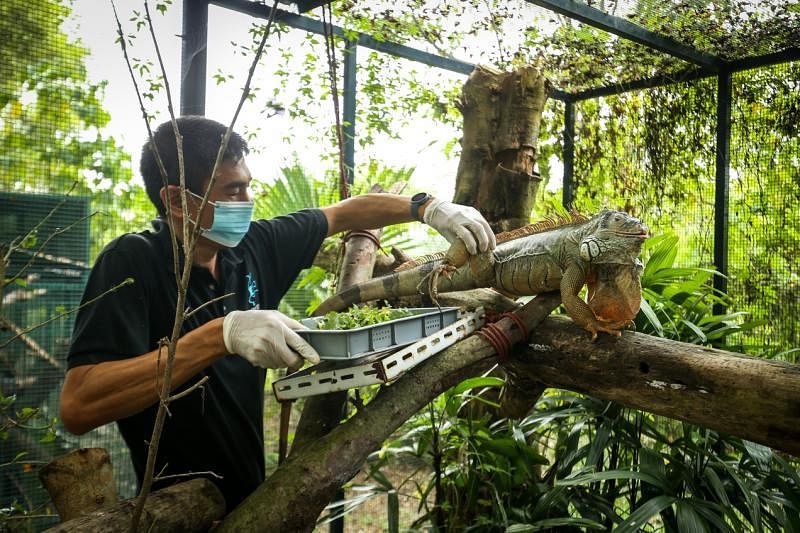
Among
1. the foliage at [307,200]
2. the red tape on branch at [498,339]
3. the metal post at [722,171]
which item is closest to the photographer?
the red tape on branch at [498,339]

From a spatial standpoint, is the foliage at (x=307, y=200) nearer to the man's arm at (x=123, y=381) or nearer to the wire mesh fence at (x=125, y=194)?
the wire mesh fence at (x=125, y=194)

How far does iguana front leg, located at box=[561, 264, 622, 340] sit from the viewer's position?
6.66ft

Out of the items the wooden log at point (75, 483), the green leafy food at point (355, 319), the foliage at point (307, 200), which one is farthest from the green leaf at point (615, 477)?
the foliage at point (307, 200)

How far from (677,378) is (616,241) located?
0.49 metres

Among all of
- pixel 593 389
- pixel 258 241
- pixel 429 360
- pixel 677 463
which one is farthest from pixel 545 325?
pixel 258 241

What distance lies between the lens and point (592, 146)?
4.55 meters

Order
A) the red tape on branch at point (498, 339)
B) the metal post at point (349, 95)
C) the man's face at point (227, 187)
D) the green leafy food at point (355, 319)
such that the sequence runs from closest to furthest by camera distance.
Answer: the green leafy food at point (355, 319) < the red tape on branch at point (498, 339) < the man's face at point (227, 187) < the metal post at point (349, 95)

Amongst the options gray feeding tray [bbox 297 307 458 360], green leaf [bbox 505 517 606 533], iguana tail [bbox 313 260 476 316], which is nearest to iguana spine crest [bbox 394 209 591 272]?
iguana tail [bbox 313 260 476 316]

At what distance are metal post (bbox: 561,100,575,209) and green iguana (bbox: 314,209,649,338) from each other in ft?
7.14

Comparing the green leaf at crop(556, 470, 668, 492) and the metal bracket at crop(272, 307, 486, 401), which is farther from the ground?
the metal bracket at crop(272, 307, 486, 401)

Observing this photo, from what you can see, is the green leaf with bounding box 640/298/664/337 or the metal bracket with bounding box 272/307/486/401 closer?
the metal bracket with bounding box 272/307/486/401

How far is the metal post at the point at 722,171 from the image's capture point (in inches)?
147

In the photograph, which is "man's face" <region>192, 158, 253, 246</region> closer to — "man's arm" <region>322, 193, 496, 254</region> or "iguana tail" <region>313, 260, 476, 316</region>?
"man's arm" <region>322, 193, 496, 254</region>

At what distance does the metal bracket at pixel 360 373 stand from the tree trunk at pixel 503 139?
1305 millimetres
